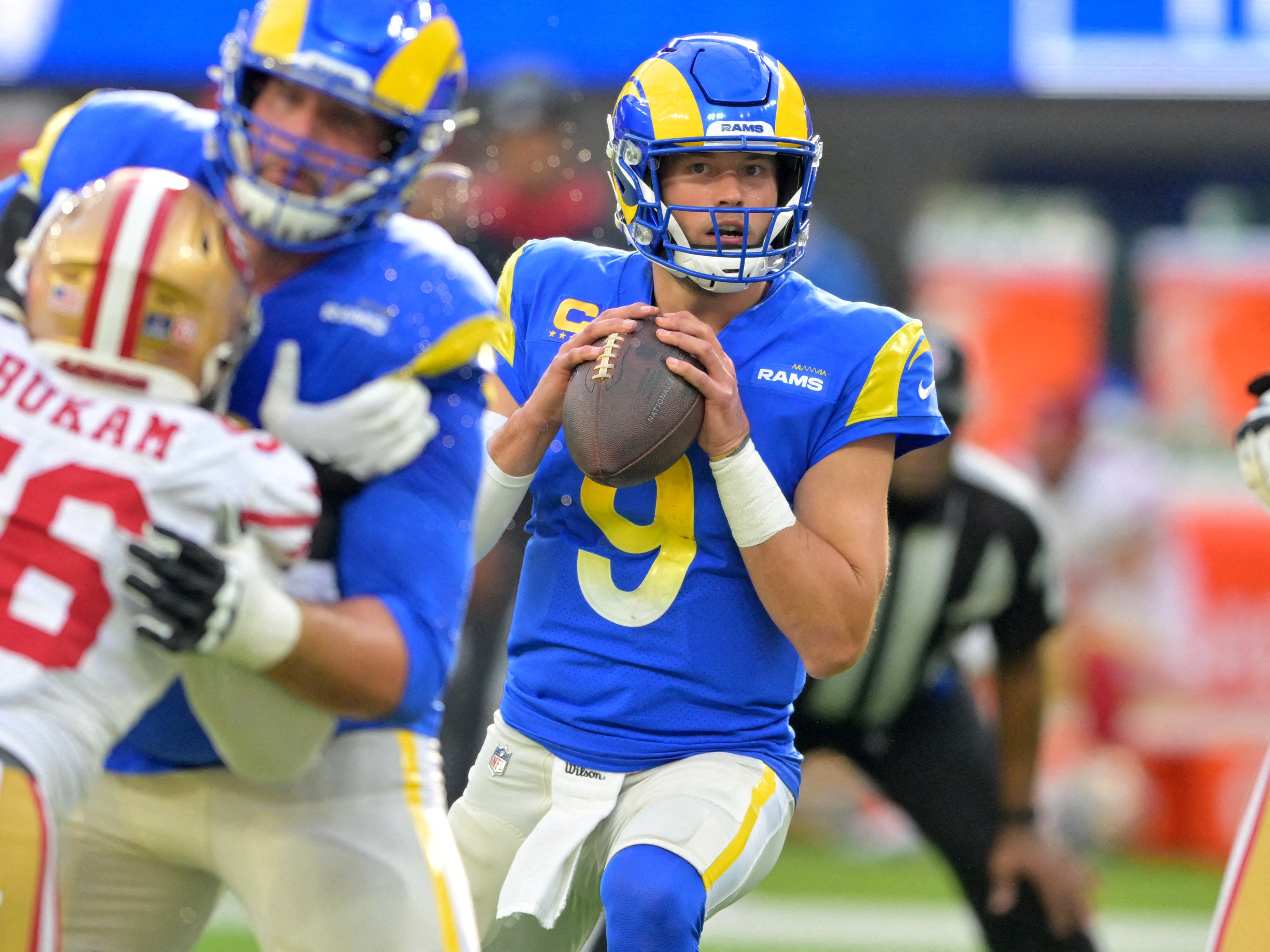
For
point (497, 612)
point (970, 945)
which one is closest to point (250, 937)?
point (497, 612)

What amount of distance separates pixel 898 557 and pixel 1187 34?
3910 mm

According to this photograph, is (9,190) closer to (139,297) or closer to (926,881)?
(139,297)

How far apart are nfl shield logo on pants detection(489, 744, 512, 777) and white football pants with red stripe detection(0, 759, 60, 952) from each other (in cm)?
86

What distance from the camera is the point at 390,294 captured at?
7.34 ft

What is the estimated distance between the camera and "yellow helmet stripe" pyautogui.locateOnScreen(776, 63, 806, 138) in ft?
8.47

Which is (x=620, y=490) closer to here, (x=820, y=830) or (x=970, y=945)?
(x=970, y=945)

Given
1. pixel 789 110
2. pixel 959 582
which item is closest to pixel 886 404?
pixel 789 110

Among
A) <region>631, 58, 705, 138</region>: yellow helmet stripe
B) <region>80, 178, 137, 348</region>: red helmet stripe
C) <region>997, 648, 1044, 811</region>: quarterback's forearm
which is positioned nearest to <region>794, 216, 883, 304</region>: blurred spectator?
<region>997, 648, 1044, 811</region>: quarterback's forearm

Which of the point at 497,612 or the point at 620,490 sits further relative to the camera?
the point at 497,612

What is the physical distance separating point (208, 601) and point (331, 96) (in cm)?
75

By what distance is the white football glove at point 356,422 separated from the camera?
83.0 inches

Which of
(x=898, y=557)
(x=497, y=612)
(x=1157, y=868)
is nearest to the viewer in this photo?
(x=898, y=557)

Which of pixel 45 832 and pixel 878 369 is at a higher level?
pixel 878 369

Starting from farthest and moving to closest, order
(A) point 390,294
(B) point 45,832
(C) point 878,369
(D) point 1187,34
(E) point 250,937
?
(D) point 1187,34
(E) point 250,937
(C) point 878,369
(A) point 390,294
(B) point 45,832
